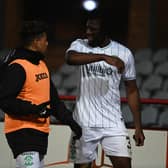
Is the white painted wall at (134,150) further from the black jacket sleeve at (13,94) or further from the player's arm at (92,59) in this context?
the black jacket sleeve at (13,94)

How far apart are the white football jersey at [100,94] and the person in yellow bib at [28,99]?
37.7 inches

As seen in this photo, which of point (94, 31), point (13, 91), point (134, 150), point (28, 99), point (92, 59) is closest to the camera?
point (13, 91)

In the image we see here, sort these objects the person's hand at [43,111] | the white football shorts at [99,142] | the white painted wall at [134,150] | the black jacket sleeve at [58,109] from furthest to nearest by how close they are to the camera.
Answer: the white painted wall at [134,150] → the white football shorts at [99,142] → the black jacket sleeve at [58,109] → the person's hand at [43,111]

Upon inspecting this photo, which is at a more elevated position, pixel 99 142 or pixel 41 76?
pixel 41 76

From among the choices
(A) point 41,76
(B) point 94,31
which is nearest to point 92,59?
(B) point 94,31

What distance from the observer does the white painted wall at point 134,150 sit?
7.20 m

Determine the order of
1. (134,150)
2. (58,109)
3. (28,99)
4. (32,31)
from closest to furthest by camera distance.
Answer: (28,99), (32,31), (58,109), (134,150)

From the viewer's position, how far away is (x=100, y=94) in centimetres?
571

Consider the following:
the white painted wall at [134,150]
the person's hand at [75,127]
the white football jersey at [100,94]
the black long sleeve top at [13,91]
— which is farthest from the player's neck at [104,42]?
the white painted wall at [134,150]

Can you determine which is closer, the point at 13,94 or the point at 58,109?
the point at 13,94

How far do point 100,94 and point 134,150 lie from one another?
67.7 inches

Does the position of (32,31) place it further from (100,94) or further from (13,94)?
(100,94)

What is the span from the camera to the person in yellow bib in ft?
14.9

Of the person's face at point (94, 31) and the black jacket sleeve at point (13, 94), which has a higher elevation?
the person's face at point (94, 31)
